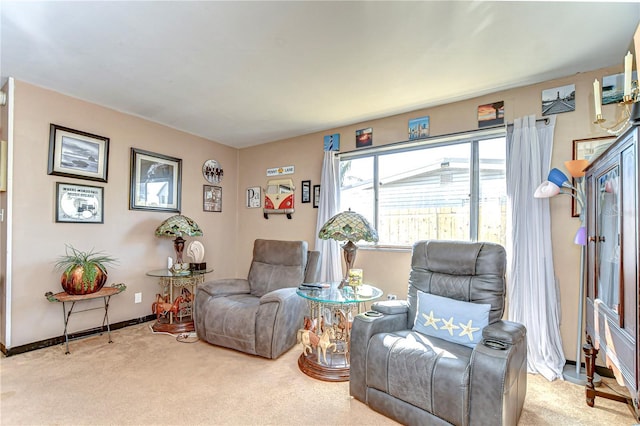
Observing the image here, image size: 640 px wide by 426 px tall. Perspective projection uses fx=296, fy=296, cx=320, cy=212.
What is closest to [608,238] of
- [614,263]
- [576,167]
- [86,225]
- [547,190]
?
[614,263]

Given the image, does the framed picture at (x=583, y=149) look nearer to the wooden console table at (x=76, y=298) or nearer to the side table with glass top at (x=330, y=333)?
the side table with glass top at (x=330, y=333)

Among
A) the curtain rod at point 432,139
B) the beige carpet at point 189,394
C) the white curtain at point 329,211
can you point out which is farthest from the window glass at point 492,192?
the white curtain at point 329,211

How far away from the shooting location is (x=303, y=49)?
215 cm

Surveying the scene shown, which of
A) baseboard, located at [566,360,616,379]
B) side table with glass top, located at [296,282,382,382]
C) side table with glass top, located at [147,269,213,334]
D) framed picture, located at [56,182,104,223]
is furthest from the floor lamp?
framed picture, located at [56,182,104,223]

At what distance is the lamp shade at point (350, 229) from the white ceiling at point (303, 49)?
122 cm

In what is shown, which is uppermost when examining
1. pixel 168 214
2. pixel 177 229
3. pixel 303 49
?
pixel 303 49

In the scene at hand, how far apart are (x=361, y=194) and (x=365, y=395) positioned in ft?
7.46

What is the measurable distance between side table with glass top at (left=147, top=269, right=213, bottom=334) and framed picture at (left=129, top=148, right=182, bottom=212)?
0.84 meters

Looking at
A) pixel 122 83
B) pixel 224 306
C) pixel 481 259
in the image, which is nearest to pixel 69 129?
pixel 122 83

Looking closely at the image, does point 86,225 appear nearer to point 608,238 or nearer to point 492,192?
point 492,192

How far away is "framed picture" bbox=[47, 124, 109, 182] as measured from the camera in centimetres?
288

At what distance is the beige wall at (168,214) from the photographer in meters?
2.52

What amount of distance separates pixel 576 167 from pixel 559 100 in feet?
2.09

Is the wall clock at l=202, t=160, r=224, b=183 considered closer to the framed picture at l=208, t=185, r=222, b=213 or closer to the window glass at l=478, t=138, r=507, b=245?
the framed picture at l=208, t=185, r=222, b=213
